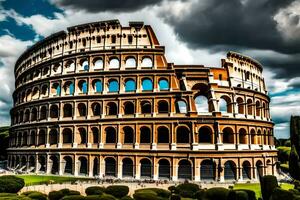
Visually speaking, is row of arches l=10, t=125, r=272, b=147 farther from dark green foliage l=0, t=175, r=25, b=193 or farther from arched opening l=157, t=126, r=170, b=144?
dark green foliage l=0, t=175, r=25, b=193

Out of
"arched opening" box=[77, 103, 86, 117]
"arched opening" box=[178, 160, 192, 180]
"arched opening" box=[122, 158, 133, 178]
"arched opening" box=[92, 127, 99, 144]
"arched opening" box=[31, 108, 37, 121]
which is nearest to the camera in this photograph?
"arched opening" box=[178, 160, 192, 180]

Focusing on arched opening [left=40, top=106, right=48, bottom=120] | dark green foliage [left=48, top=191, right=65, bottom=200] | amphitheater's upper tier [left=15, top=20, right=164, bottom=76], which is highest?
amphitheater's upper tier [left=15, top=20, right=164, bottom=76]

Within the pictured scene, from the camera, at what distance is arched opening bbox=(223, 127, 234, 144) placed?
37.3 m

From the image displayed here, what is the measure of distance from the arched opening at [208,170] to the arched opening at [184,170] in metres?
1.44

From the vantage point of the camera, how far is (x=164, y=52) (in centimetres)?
3866

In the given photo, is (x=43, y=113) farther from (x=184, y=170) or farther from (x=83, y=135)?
(x=184, y=170)

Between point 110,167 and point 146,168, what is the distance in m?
4.80

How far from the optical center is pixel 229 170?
36.0 meters

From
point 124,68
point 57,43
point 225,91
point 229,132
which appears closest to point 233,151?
point 229,132

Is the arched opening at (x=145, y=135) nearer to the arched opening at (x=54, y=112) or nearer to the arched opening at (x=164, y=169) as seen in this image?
the arched opening at (x=164, y=169)

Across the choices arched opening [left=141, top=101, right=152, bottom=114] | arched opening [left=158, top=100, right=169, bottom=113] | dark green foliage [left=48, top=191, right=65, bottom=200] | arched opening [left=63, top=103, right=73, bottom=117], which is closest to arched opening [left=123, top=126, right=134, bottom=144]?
arched opening [left=141, top=101, right=152, bottom=114]

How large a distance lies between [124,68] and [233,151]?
56.5 ft

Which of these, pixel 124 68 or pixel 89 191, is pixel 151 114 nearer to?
pixel 124 68

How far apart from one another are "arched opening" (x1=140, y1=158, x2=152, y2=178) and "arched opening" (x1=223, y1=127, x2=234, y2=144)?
34.3 feet
